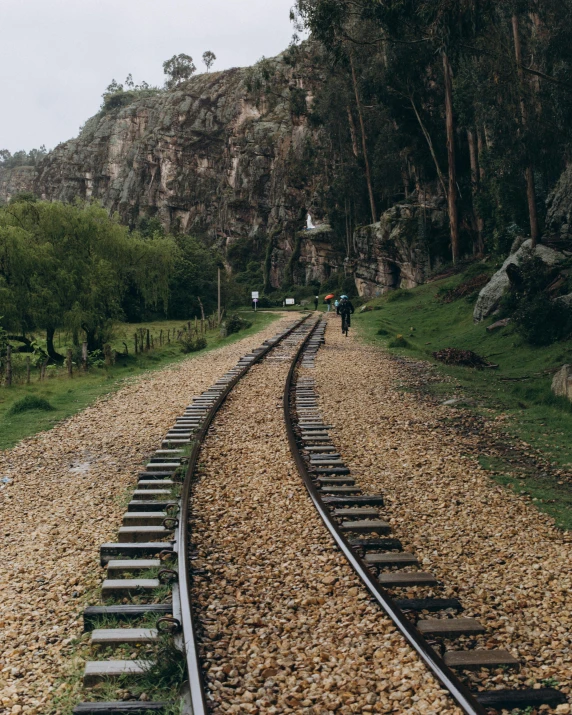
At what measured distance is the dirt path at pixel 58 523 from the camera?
190 inches

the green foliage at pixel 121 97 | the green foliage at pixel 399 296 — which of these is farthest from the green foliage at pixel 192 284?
the green foliage at pixel 121 97

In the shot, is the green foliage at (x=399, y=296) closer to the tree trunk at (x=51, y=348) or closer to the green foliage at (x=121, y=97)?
the tree trunk at (x=51, y=348)

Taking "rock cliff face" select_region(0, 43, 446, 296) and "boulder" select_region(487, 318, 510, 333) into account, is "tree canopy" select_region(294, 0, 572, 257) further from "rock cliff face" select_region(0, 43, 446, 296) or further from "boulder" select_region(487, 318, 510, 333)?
"boulder" select_region(487, 318, 510, 333)

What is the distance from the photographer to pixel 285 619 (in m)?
5.19

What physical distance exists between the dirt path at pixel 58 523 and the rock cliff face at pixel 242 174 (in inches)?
1479

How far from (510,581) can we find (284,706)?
2.87 m

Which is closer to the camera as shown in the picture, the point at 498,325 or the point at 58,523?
the point at 58,523

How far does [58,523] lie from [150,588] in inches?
102

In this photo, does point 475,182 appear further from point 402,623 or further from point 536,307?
point 402,623

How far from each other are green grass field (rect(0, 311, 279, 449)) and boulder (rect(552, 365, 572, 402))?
11023mm

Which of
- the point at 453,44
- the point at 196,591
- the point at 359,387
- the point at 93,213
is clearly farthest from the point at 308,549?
the point at 93,213

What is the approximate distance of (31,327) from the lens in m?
26.7

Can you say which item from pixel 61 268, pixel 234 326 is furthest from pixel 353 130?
pixel 61 268

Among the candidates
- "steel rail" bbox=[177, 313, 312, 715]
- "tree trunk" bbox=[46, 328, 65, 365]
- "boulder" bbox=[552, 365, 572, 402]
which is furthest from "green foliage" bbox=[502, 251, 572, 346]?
"tree trunk" bbox=[46, 328, 65, 365]
